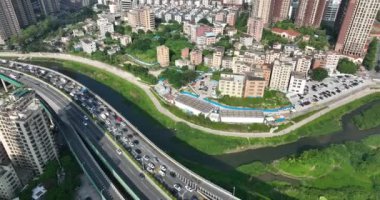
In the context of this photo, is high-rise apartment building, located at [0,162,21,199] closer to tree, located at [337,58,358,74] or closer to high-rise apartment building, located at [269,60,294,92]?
high-rise apartment building, located at [269,60,294,92]

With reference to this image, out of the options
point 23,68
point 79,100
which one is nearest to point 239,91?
point 79,100

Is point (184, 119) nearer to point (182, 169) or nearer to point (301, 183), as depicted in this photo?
point (182, 169)

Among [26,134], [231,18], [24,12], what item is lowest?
[26,134]

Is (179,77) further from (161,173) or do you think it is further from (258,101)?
(161,173)

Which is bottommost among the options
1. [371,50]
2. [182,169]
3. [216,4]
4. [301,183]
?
[301,183]

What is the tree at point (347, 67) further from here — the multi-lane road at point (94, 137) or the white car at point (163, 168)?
the multi-lane road at point (94, 137)

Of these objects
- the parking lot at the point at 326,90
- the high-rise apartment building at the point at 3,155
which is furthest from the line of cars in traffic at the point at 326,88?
the high-rise apartment building at the point at 3,155

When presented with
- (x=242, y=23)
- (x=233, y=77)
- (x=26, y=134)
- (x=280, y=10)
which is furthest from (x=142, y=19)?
(x=26, y=134)
